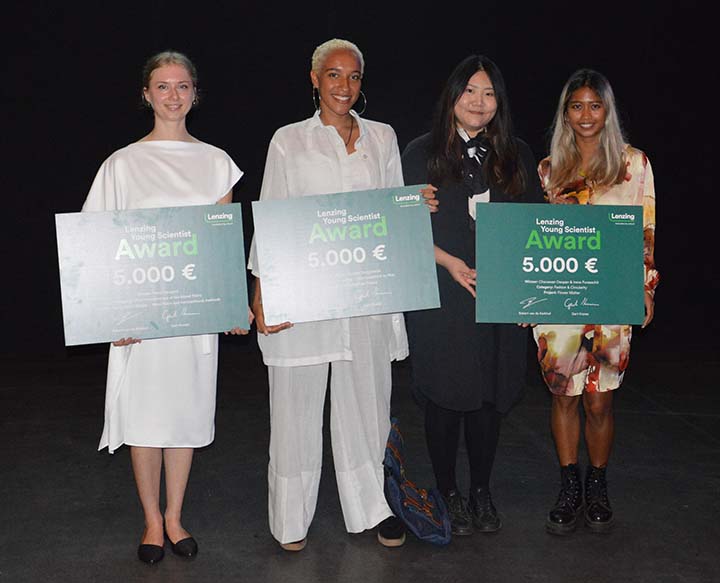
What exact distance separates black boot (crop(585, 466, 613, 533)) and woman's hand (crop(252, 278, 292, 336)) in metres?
1.19

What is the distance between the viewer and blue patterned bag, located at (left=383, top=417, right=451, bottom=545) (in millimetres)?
2717

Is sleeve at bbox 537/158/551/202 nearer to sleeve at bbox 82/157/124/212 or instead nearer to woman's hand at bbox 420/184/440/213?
woman's hand at bbox 420/184/440/213

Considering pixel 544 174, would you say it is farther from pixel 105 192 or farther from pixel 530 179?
pixel 105 192

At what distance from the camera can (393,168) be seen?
2.71 metres

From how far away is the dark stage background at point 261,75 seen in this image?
19.4ft

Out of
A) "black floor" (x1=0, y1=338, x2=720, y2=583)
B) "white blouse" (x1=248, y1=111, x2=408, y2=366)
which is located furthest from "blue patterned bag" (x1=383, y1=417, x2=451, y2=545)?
"white blouse" (x1=248, y1=111, x2=408, y2=366)

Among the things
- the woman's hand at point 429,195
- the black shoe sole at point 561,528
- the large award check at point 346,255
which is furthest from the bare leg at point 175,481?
the black shoe sole at point 561,528

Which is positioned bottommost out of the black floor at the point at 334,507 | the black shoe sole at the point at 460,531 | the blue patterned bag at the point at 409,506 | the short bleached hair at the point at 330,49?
the black floor at the point at 334,507

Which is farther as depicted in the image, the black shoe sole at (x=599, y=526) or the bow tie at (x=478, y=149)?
the black shoe sole at (x=599, y=526)

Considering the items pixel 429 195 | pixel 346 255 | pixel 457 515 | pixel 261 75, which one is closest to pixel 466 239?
pixel 429 195

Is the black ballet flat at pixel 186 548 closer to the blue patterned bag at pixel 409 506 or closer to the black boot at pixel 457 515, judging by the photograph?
the blue patterned bag at pixel 409 506

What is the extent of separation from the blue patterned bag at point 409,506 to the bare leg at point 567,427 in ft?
1.59

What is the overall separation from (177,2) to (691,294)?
425cm

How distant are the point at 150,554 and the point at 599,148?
6.20 feet
